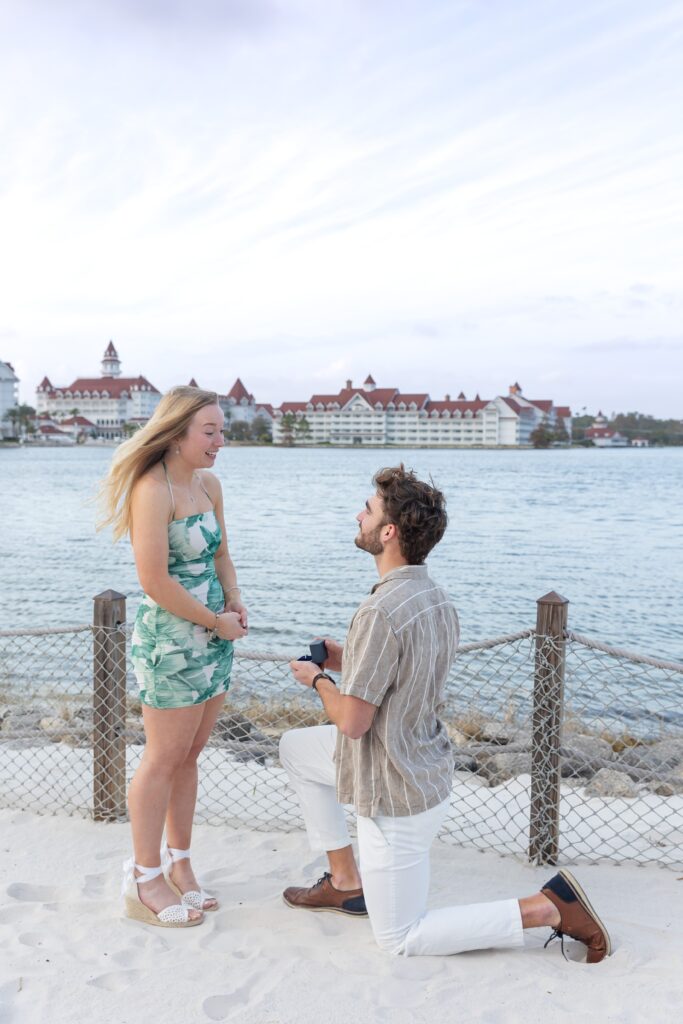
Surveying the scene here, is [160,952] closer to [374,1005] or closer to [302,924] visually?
[302,924]

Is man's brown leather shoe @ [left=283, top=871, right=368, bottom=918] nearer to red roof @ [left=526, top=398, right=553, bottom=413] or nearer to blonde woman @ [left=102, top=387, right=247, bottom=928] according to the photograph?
blonde woman @ [left=102, top=387, right=247, bottom=928]

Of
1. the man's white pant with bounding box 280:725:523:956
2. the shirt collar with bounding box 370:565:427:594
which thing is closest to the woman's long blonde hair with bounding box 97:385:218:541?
the shirt collar with bounding box 370:565:427:594

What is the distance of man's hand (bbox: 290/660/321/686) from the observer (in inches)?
124

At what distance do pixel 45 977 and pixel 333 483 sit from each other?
188 ft

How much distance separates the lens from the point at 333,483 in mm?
60312

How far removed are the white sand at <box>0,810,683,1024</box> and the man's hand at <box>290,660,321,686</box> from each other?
0.97 meters

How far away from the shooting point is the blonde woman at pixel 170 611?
331 centimetres

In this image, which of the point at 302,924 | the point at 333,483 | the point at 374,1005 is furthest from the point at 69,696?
the point at 333,483

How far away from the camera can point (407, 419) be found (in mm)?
144875

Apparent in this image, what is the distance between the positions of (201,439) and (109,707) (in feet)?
5.48

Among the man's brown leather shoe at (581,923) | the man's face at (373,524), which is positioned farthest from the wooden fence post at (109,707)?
the man's brown leather shoe at (581,923)

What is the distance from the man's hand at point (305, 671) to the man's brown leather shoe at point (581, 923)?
1.15 meters

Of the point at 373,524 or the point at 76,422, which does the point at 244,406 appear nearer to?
the point at 76,422

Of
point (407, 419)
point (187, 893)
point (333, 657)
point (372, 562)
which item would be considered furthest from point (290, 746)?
point (407, 419)
